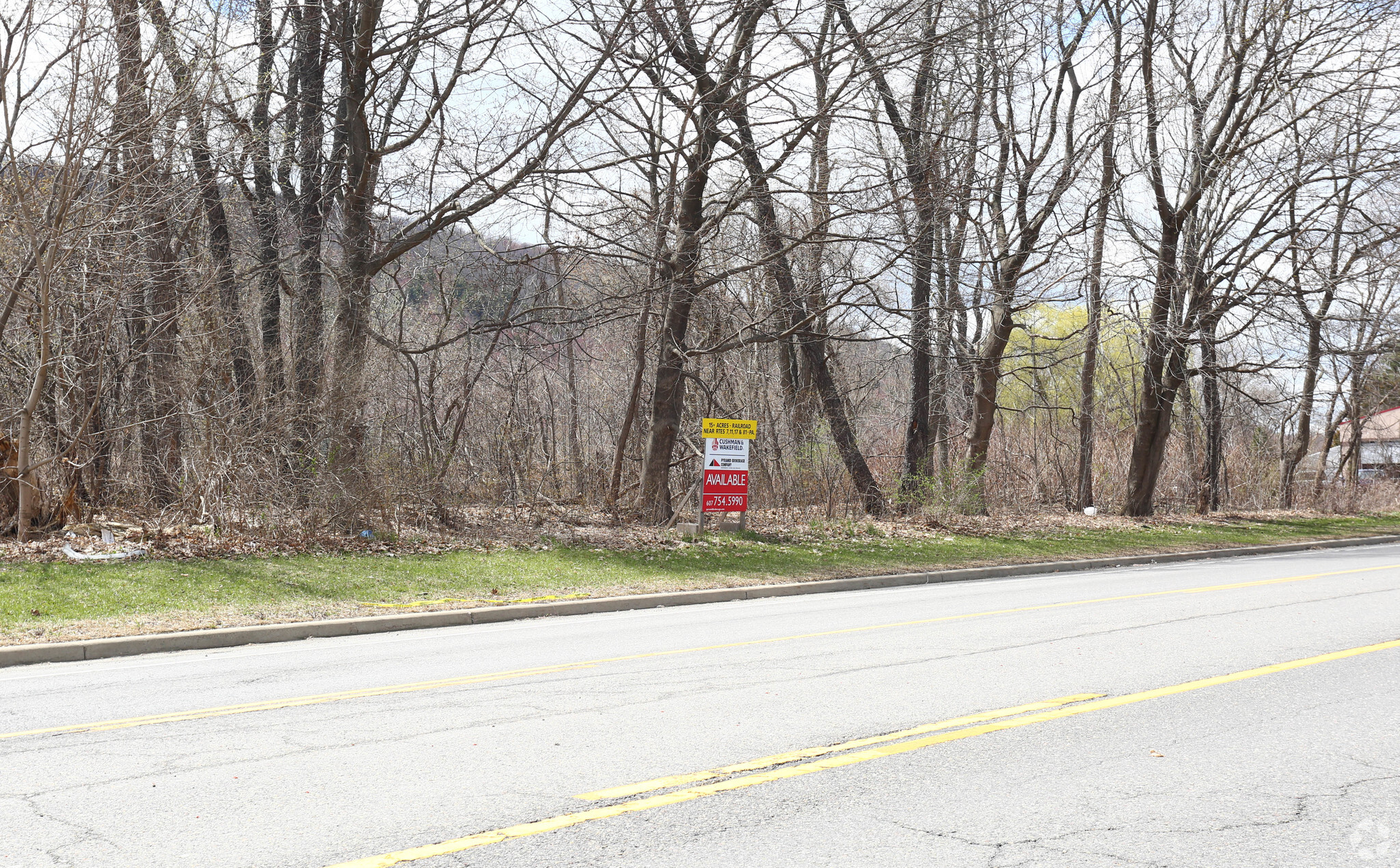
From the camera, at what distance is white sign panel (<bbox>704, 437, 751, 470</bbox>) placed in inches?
754

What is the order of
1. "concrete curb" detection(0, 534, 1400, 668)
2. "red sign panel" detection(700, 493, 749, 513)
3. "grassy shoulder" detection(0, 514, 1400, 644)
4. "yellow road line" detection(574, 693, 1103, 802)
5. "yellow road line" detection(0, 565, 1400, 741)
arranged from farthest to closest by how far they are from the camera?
"red sign panel" detection(700, 493, 749, 513)
"grassy shoulder" detection(0, 514, 1400, 644)
"concrete curb" detection(0, 534, 1400, 668)
"yellow road line" detection(0, 565, 1400, 741)
"yellow road line" detection(574, 693, 1103, 802)

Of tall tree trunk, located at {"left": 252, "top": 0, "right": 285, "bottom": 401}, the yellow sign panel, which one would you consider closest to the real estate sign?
the yellow sign panel

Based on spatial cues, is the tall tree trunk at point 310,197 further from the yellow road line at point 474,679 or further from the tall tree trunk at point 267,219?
the yellow road line at point 474,679

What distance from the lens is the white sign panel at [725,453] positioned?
62.8ft

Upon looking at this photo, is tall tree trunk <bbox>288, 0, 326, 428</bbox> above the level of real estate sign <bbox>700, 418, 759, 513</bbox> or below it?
above

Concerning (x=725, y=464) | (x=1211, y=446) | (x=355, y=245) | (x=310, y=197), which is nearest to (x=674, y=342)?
(x=725, y=464)

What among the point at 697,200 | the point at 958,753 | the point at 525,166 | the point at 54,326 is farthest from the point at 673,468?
the point at 958,753

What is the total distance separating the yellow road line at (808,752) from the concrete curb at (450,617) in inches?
265

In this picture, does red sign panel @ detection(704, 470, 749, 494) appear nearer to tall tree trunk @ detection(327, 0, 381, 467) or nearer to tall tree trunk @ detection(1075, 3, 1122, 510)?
tall tree trunk @ detection(327, 0, 381, 467)

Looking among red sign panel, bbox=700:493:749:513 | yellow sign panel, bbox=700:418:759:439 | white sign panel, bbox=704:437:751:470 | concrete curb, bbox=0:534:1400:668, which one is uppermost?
yellow sign panel, bbox=700:418:759:439

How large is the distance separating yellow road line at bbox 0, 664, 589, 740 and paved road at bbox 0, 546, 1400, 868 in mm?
39

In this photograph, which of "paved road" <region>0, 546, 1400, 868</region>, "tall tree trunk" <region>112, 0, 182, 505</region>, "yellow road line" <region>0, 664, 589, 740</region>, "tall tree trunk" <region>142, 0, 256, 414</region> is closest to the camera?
"paved road" <region>0, 546, 1400, 868</region>

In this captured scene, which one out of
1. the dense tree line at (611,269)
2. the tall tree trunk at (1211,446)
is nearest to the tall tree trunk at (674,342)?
the dense tree line at (611,269)

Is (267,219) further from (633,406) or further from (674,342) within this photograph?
(633,406)
